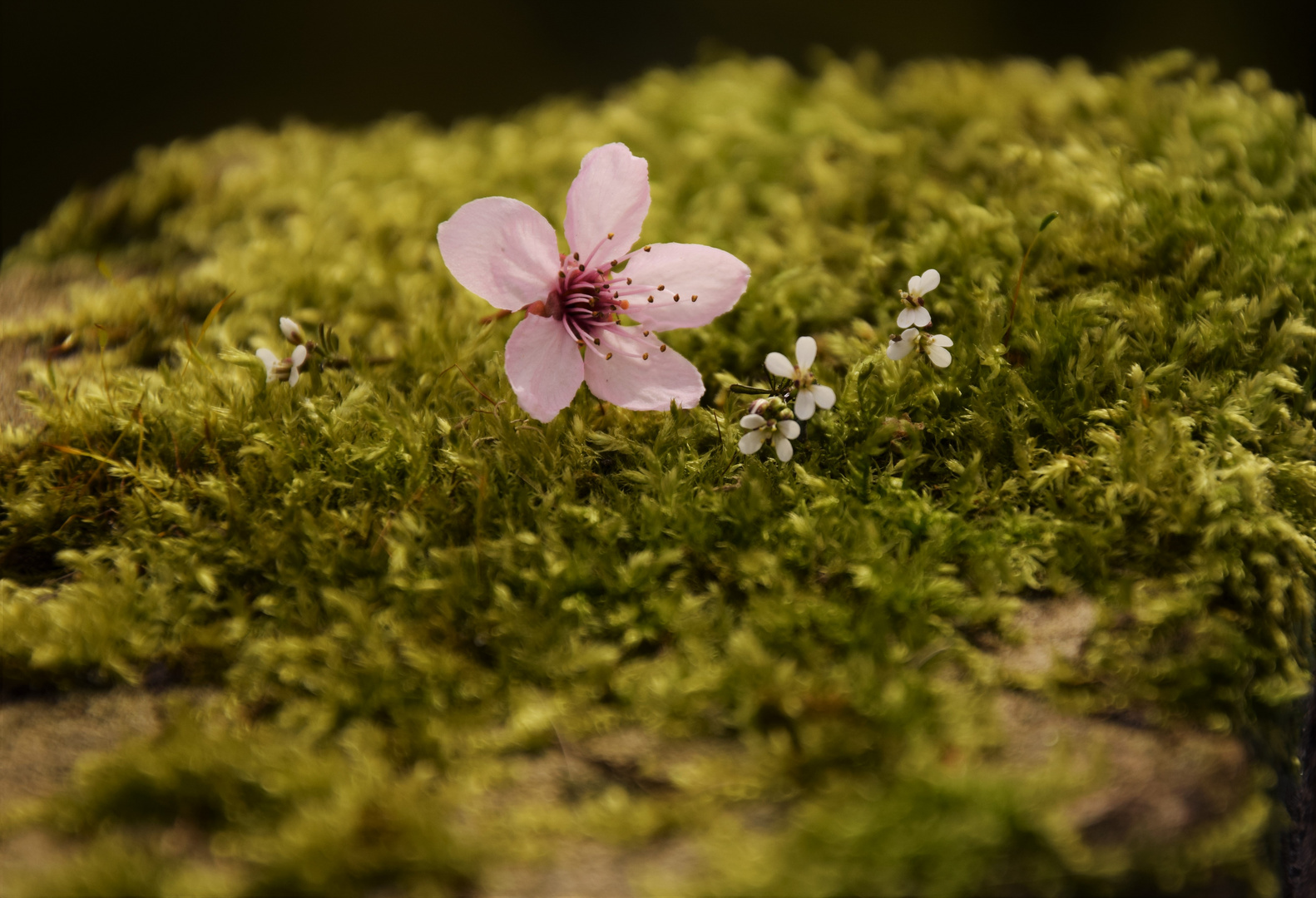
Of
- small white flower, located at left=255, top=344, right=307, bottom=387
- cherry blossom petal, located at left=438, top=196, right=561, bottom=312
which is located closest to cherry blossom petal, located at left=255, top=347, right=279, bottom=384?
small white flower, located at left=255, top=344, right=307, bottom=387

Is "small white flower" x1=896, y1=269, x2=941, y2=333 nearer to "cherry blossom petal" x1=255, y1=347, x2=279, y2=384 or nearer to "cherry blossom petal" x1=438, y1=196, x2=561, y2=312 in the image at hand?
"cherry blossom petal" x1=438, y1=196, x2=561, y2=312

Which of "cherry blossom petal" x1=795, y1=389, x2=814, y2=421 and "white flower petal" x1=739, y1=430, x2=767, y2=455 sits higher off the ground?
"cherry blossom petal" x1=795, y1=389, x2=814, y2=421

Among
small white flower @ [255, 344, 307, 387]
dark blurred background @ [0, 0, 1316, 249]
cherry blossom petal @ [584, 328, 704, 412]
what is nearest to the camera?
cherry blossom petal @ [584, 328, 704, 412]

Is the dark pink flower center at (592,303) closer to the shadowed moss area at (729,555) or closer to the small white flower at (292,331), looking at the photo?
the shadowed moss area at (729,555)

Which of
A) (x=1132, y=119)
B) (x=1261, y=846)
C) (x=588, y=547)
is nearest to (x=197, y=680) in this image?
(x=588, y=547)

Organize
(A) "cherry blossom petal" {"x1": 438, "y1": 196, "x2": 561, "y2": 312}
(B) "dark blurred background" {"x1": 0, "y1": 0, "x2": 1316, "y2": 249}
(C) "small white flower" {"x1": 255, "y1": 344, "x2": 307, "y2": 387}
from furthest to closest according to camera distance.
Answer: (B) "dark blurred background" {"x1": 0, "y1": 0, "x2": 1316, "y2": 249}, (C) "small white flower" {"x1": 255, "y1": 344, "x2": 307, "y2": 387}, (A) "cherry blossom petal" {"x1": 438, "y1": 196, "x2": 561, "y2": 312}

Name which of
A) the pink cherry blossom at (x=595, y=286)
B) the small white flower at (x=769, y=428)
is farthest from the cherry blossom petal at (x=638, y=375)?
the small white flower at (x=769, y=428)
